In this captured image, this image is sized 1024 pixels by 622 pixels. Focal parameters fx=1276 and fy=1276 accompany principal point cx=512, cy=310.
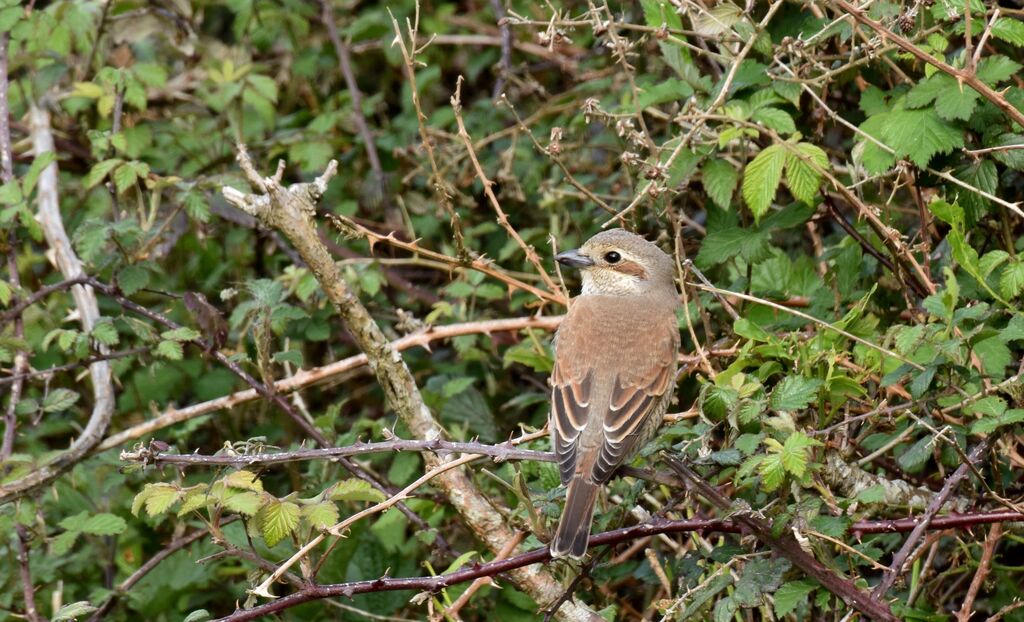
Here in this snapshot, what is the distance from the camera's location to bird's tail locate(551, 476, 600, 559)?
380 centimetres

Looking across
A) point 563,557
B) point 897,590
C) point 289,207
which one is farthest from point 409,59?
point 897,590

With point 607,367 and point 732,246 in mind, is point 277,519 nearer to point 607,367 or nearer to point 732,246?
point 607,367

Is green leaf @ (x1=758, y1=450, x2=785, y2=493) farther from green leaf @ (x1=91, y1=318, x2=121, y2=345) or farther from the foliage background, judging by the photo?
green leaf @ (x1=91, y1=318, x2=121, y2=345)

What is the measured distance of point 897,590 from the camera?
420 centimetres

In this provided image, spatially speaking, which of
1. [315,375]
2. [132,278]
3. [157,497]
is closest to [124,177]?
[132,278]

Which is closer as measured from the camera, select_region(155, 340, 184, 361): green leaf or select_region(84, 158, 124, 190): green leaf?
select_region(155, 340, 184, 361): green leaf

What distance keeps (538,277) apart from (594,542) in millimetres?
1651

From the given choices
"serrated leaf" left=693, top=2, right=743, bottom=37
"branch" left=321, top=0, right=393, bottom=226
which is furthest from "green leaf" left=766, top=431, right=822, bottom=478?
"branch" left=321, top=0, right=393, bottom=226

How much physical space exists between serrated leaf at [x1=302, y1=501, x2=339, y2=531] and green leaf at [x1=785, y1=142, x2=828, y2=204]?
1908 mm

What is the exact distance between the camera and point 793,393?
385cm

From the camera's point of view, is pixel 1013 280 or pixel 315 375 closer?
pixel 1013 280

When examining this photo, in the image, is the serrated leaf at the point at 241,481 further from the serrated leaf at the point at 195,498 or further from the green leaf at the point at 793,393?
the green leaf at the point at 793,393

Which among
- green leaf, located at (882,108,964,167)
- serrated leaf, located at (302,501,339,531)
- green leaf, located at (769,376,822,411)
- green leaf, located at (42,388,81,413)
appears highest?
green leaf, located at (882,108,964,167)

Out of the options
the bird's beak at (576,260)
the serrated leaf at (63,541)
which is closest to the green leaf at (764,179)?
the bird's beak at (576,260)
